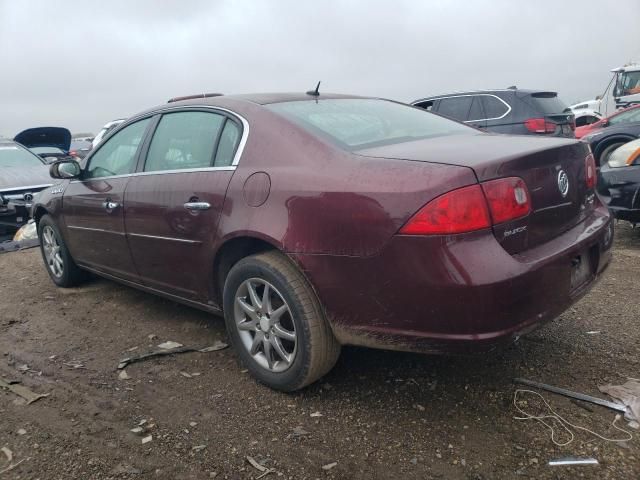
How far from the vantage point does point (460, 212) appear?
7.30 feet

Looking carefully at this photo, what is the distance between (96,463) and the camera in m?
2.40

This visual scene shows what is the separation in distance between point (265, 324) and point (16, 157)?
7498 millimetres

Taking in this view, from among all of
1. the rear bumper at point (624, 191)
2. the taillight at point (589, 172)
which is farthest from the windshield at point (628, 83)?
the taillight at point (589, 172)

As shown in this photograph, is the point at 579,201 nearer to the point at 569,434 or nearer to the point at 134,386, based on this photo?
the point at 569,434

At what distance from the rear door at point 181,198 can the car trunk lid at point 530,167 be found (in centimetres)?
95

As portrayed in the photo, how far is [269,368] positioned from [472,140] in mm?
1583

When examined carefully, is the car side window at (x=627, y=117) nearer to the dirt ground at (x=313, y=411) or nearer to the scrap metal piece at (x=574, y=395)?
the dirt ground at (x=313, y=411)

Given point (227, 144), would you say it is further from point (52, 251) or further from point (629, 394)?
point (52, 251)

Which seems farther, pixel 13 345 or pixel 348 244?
pixel 13 345

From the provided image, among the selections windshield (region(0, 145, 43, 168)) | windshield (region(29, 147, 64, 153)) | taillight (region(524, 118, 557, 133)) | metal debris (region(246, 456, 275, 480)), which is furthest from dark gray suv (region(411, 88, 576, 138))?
windshield (region(29, 147, 64, 153))

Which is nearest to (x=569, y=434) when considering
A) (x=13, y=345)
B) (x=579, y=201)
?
(x=579, y=201)

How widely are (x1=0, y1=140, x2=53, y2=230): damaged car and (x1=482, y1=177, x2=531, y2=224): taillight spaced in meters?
6.39

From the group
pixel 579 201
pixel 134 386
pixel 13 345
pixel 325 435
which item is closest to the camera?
pixel 325 435

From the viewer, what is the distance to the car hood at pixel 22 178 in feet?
24.9
